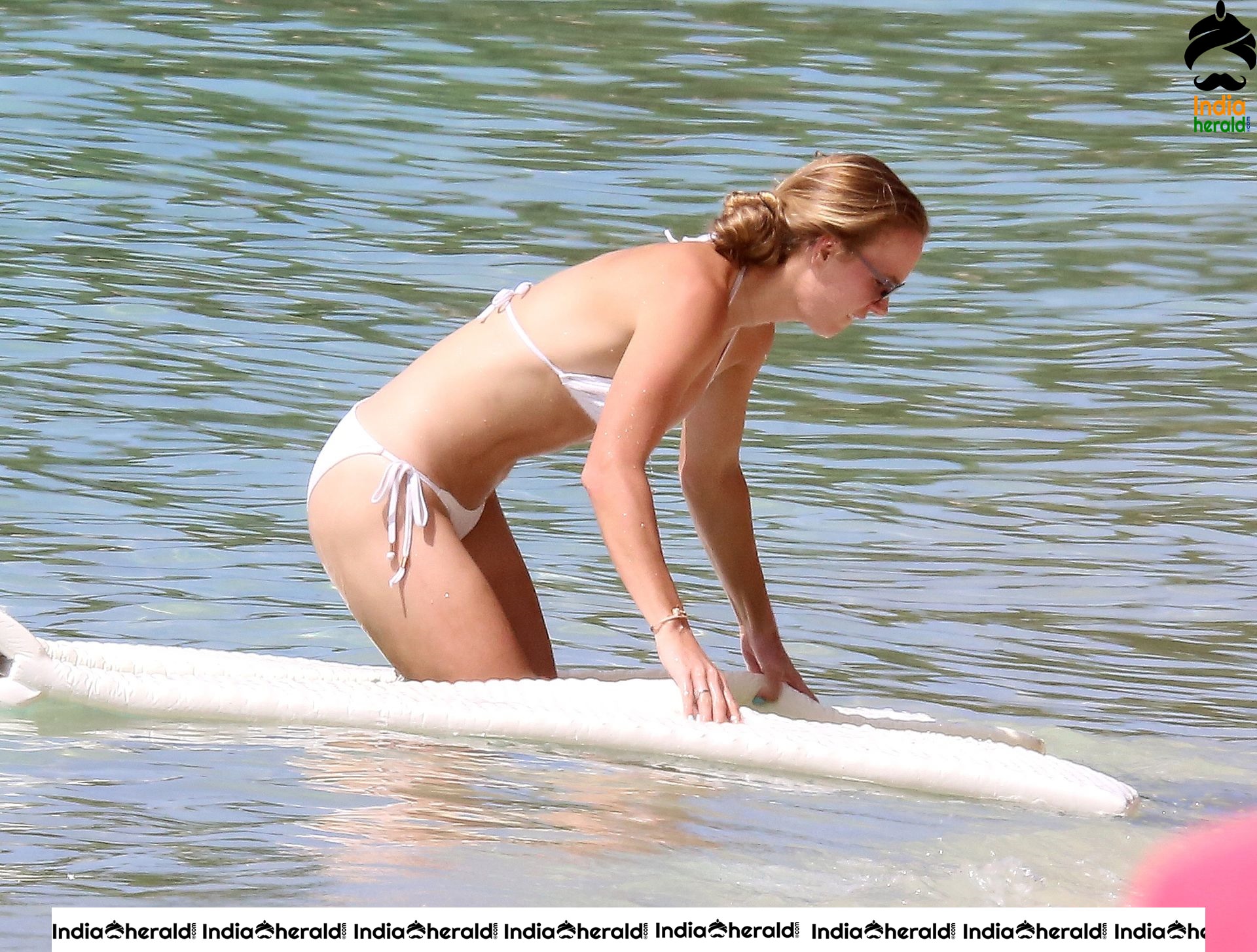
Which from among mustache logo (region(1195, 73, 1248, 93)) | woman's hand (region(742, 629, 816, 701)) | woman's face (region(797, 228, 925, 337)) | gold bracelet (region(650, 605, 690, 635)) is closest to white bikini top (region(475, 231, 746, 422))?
woman's face (region(797, 228, 925, 337))

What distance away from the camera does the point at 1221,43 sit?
14711mm

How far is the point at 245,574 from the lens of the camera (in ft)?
18.3

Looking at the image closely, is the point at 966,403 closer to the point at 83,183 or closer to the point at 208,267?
the point at 208,267

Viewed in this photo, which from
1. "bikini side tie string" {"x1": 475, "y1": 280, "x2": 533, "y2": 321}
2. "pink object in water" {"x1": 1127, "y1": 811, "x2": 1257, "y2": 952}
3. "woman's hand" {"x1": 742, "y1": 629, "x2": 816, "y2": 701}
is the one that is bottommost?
"pink object in water" {"x1": 1127, "y1": 811, "x2": 1257, "y2": 952}

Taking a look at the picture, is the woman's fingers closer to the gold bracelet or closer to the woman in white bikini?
the woman in white bikini

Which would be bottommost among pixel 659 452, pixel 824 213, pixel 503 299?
pixel 659 452

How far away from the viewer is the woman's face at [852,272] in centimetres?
370

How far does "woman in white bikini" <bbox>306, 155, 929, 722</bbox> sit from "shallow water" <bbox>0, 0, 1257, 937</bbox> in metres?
0.30

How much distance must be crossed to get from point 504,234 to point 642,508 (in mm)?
6310

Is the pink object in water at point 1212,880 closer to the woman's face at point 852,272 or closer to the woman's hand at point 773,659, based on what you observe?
the woman's hand at point 773,659

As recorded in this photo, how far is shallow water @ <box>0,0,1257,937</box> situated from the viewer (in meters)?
3.41

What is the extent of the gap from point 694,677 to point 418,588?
61cm

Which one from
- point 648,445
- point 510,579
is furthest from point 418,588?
point 648,445

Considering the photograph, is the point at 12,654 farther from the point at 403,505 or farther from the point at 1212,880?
the point at 1212,880
